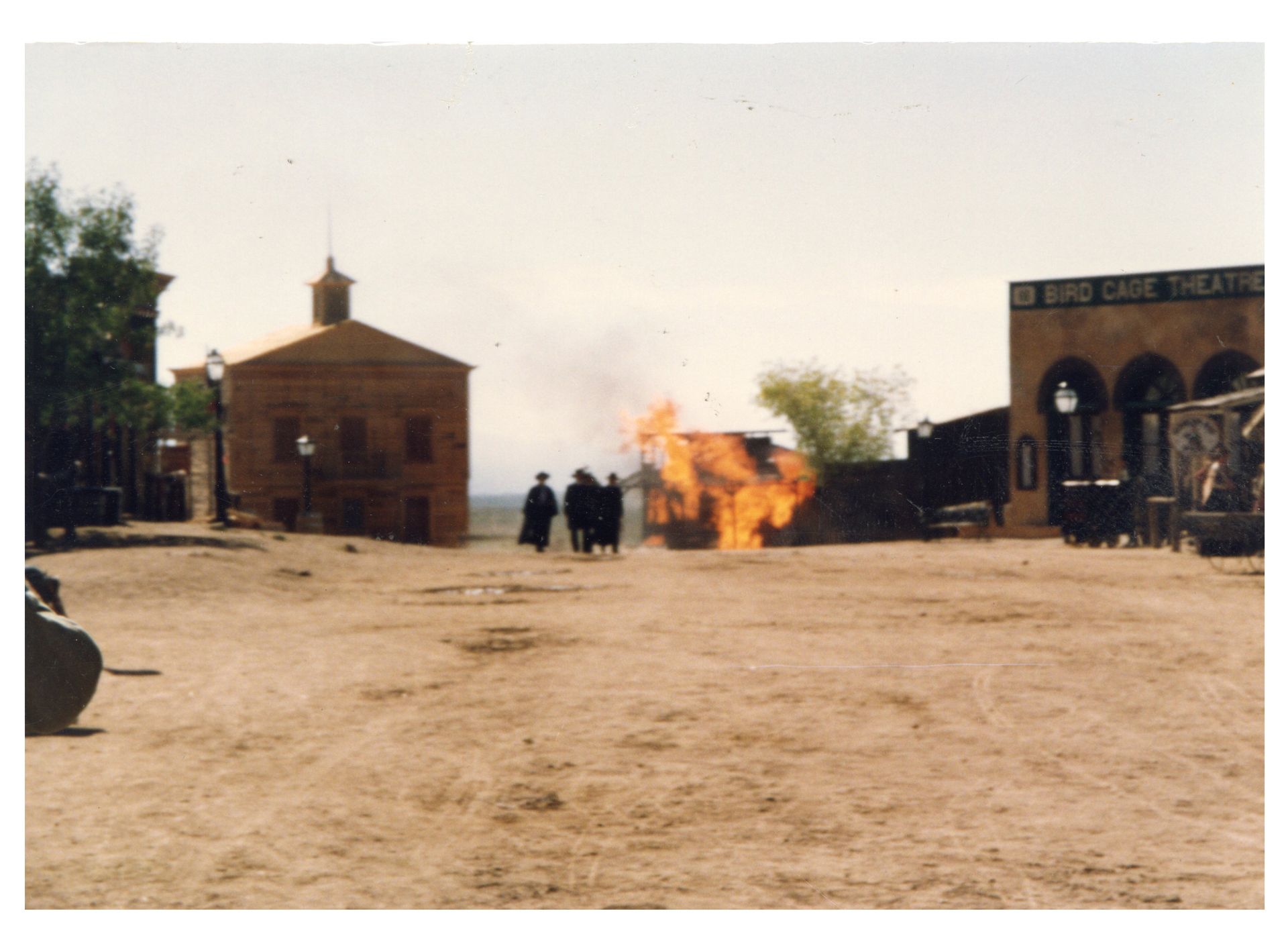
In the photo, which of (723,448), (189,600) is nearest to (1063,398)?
(723,448)

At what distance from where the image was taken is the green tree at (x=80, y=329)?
895 cm

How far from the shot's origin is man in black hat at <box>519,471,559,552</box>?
27.1 ft

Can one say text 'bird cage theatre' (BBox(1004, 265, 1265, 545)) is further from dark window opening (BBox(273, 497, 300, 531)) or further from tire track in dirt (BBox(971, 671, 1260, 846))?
dark window opening (BBox(273, 497, 300, 531))

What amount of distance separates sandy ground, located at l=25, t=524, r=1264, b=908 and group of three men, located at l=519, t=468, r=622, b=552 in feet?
2.20

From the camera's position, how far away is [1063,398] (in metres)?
8.20

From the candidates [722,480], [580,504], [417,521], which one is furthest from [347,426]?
[722,480]

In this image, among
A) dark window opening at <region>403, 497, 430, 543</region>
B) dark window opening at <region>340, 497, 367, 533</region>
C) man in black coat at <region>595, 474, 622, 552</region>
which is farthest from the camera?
man in black coat at <region>595, 474, 622, 552</region>

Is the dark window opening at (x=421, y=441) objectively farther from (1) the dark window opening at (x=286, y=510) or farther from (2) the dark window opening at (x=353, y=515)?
(1) the dark window opening at (x=286, y=510)

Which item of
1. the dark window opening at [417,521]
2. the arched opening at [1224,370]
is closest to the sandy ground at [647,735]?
the dark window opening at [417,521]

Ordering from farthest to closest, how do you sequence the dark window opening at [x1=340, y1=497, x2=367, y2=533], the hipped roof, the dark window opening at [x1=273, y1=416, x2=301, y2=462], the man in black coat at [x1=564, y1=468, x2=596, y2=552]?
the man in black coat at [x1=564, y1=468, x2=596, y2=552], the dark window opening at [x1=273, y1=416, x2=301, y2=462], the dark window opening at [x1=340, y1=497, x2=367, y2=533], the hipped roof

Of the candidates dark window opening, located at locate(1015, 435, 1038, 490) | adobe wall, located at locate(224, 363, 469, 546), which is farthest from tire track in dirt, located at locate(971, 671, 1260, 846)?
adobe wall, located at locate(224, 363, 469, 546)

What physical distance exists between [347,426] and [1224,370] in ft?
20.8

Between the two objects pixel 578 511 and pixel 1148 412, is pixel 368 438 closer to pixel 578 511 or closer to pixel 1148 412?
pixel 578 511

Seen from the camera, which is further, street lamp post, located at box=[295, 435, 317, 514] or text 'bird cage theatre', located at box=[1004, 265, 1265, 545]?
street lamp post, located at box=[295, 435, 317, 514]
